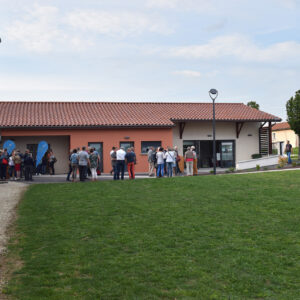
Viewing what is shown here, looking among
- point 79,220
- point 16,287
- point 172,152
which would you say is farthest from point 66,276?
point 172,152

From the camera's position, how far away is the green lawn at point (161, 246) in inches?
211

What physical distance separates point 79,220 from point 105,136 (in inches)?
813

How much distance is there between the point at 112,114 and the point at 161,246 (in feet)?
84.5

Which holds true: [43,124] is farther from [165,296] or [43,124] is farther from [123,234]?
[165,296]

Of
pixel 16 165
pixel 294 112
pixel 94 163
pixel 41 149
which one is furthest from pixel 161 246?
pixel 294 112

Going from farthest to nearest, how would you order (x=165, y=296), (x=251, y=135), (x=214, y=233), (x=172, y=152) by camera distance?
(x=251, y=135) < (x=172, y=152) < (x=214, y=233) < (x=165, y=296)

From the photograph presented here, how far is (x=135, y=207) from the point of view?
36.2ft

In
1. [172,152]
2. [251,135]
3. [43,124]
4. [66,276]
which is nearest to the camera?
[66,276]

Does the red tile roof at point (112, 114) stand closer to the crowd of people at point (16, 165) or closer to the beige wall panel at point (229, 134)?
the beige wall panel at point (229, 134)

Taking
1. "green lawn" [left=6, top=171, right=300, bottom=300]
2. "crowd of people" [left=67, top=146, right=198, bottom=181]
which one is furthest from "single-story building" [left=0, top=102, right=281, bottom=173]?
"green lawn" [left=6, top=171, right=300, bottom=300]

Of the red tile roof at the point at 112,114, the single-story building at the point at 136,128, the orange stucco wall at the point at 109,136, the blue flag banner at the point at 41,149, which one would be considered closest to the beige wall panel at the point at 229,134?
the single-story building at the point at 136,128

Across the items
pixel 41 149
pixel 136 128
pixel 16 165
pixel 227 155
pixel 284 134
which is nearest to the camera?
pixel 16 165

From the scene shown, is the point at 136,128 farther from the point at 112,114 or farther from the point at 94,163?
the point at 94,163

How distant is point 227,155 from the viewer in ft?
112
